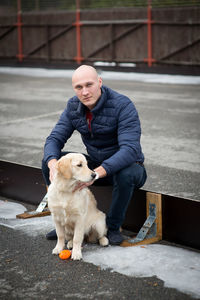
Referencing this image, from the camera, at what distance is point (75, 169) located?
13.1 feet

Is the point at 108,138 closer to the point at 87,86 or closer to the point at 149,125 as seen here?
the point at 87,86

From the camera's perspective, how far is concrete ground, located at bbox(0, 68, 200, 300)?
141 inches

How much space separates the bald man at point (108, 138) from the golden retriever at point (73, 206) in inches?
4.5

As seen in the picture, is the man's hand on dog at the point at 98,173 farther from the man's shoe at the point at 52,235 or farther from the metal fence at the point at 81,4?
the metal fence at the point at 81,4

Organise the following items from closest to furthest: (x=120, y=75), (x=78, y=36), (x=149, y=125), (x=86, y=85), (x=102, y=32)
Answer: (x=86, y=85) < (x=149, y=125) < (x=120, y=75) < (x=102, y=32) < (x=78, y=36)

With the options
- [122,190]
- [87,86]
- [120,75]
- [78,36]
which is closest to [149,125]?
[87,86]

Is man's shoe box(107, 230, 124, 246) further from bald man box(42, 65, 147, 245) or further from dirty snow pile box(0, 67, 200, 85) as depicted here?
dirty snow pile box(0, 67, 200, 85)

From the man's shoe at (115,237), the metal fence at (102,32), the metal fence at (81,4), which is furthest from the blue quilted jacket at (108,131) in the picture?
the metal fence at (81,4)

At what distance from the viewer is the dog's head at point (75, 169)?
3982 millimetres

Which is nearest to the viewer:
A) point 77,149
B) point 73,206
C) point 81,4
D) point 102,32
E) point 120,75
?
point 73,206

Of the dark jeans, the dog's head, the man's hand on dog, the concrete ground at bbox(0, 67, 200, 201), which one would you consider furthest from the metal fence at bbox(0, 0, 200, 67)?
the dog's head

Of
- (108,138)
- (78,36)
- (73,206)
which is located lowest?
(78,36)

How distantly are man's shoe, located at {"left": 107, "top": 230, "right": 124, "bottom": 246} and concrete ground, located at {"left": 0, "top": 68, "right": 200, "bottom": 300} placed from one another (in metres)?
0.44

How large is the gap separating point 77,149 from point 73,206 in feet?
12.9
